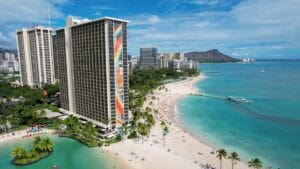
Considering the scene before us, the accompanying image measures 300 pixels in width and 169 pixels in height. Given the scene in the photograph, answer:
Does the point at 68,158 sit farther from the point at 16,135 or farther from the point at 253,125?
the point at 253,125

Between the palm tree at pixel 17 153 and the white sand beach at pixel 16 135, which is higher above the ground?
the palm tree at pixel 17 153

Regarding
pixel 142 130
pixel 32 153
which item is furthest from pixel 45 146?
pixel 142 130

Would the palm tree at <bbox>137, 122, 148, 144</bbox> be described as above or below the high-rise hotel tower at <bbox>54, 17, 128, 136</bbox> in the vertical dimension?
below

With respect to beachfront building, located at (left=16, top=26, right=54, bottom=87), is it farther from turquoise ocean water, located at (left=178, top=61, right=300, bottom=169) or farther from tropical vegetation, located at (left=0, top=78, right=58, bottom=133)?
turquoise ocean water, located at (left=178, top=61, right=300, bottom=169)

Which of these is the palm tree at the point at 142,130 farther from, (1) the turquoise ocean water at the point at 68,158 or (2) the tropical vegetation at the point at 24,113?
(2) the tropical vegetation at the point at 24,113

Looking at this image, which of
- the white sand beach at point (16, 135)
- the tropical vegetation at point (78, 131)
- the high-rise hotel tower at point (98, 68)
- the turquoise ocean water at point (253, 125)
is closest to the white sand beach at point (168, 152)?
the tropical vegetation at point (78, 131)

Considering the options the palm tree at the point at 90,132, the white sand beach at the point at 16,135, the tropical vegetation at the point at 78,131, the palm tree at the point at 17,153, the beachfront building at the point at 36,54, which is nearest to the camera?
the palm tree at the point at 17,153

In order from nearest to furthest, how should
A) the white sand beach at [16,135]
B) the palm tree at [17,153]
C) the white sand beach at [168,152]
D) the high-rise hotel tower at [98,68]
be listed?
the white sand beach at [168,152], the palm tree at [17,153], the high-rise hotel tower at [98,68], the white sand beach at [16,135]

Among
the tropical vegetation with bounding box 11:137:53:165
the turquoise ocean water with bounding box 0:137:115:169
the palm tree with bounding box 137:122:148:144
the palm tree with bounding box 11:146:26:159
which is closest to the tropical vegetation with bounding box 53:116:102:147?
the turquoise ocean water with bounding box 0:137:115:169
